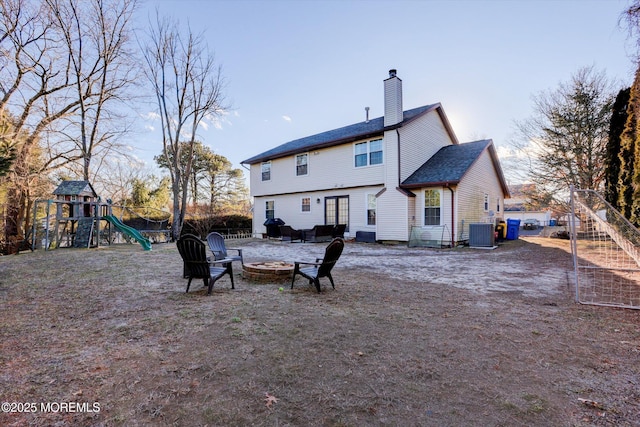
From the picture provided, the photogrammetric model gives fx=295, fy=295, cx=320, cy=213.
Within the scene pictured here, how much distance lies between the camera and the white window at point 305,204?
1758cm

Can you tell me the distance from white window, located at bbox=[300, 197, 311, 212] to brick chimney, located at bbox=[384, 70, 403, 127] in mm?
6351

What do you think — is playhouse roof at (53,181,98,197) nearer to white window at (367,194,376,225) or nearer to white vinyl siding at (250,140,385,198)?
white vinyl siding at (250,140,385,198)

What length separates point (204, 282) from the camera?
5.64 meters

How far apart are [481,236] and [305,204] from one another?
31.1 feet

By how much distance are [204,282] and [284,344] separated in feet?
10.2

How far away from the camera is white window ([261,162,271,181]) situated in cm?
1969

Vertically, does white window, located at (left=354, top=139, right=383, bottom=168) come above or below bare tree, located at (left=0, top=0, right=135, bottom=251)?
below

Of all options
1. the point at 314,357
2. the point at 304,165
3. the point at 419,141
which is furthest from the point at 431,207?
the point at 314,357

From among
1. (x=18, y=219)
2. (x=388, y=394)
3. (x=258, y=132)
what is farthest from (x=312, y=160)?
(x=388, y=394)

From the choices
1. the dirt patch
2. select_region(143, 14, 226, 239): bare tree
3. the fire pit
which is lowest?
the dirt patch

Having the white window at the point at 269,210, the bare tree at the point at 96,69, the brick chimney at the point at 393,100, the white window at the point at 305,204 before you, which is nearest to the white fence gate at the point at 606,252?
the brick chimney at the point at 393,100

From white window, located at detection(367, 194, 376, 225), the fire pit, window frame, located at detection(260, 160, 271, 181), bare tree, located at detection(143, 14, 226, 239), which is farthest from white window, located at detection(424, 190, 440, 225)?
bare tree, located at detection(143, 14, 226, 239)

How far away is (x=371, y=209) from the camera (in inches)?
591

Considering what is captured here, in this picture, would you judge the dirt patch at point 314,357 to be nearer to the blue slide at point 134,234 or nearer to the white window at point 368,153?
the blue slide at point 134,234
